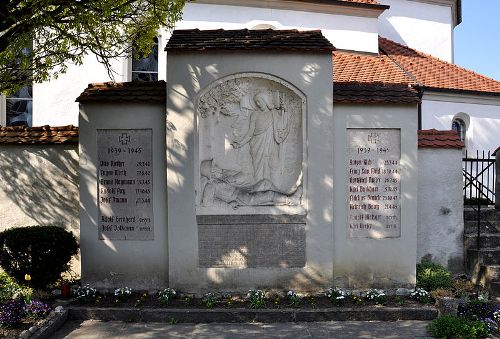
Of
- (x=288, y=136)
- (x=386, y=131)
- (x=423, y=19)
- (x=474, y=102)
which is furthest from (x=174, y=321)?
(x=423, y=19)

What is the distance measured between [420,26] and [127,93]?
16.4 meters

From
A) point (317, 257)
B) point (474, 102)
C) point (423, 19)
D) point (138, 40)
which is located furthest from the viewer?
point (423, 19)

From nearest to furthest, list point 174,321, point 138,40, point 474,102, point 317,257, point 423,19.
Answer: point 174,321 < point 317,257 < point 138,40 < point 474,102 < point 423,19

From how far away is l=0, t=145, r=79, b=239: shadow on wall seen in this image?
8.06 meters

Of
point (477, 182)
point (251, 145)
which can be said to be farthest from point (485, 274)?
point (251, 145)

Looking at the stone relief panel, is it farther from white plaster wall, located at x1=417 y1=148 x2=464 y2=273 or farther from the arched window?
the arched window

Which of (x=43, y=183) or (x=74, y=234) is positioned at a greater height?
(x=43, y=183)

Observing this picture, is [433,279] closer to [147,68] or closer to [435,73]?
[147,68]

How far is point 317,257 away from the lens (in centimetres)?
707

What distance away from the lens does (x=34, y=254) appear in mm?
6812

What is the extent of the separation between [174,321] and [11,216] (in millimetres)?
4095

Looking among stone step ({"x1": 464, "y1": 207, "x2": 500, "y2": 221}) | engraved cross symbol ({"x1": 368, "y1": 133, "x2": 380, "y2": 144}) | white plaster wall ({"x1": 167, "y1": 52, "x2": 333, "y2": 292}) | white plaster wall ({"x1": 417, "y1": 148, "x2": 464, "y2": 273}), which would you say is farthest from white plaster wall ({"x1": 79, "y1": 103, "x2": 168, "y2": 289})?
stone step ({"x1": 464, "y1": 207, "x2": 500, "y2": 221})

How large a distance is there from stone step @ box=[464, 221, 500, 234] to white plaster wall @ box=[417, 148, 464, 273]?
0.74 m

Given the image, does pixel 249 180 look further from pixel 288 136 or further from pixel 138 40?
pixel 138 40
